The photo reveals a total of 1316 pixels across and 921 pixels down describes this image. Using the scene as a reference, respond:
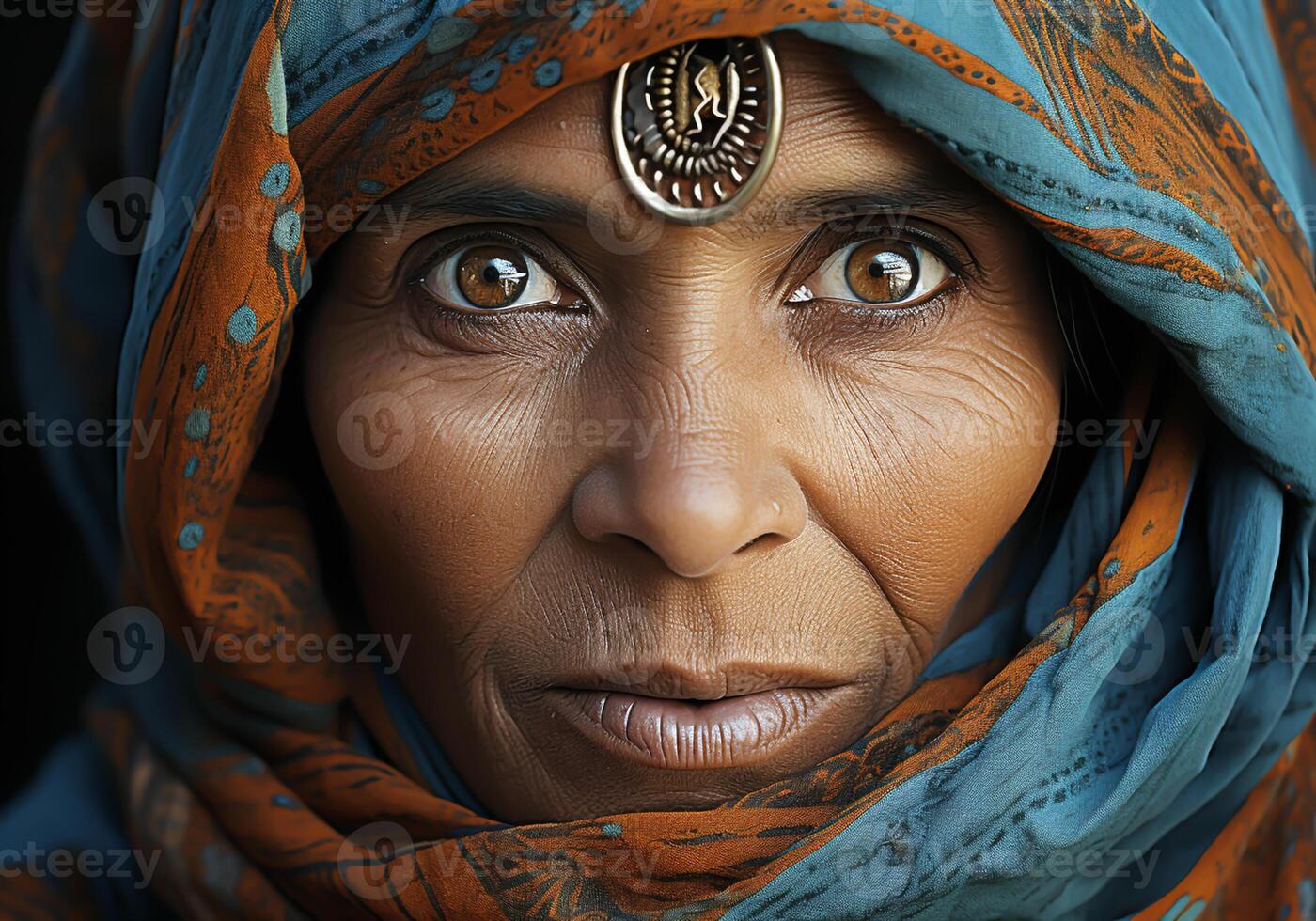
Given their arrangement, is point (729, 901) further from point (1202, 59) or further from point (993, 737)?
point (1202, 59)

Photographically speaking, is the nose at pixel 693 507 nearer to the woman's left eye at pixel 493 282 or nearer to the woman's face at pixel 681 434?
the woman's face at pixel 681 434

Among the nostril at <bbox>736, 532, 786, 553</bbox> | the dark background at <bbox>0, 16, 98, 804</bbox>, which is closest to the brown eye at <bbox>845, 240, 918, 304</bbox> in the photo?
the nostril at <bbox>736, 532, 786, 553</bbox>

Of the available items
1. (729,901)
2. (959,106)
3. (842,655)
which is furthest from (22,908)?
(959,106)

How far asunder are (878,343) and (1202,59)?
39 cm

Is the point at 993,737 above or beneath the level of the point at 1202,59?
beneath

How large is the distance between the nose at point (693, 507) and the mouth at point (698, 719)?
13cm

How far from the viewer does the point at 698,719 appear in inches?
45.5

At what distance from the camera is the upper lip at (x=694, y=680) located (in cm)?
112

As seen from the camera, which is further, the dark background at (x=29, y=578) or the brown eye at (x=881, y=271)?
the dark background at (x=29, y=578)

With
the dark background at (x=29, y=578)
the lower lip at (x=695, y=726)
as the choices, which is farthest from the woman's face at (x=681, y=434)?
the dark background at (x=29, y=578)

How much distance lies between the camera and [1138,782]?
118 centimetres

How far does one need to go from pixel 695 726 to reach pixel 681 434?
0.87ft

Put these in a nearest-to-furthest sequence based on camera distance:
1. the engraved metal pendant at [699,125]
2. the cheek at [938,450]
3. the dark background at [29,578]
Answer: the engraved metal pendant at [699,125], the cheek at [938,450], the dark background at [29,578]

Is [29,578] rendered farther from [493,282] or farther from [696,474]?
[696,474]
